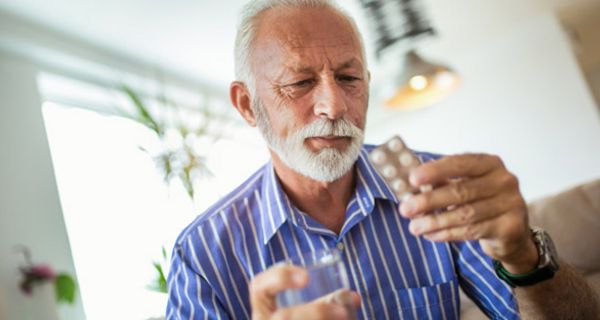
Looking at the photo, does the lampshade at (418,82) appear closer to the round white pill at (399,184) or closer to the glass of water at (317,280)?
the round white pill at (399,184)

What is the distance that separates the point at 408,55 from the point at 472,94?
399 centimetres

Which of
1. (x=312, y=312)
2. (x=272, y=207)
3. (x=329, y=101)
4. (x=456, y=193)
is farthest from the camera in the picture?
(x=272, y=207)

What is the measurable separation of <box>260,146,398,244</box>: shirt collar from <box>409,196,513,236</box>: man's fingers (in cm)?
55

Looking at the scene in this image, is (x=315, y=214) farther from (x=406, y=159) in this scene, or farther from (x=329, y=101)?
(x=406, y=159)

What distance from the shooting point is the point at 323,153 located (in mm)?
1178

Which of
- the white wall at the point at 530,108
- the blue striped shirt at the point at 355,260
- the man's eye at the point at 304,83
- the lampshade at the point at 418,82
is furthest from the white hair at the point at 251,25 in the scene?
the white wall at the point at 530,108

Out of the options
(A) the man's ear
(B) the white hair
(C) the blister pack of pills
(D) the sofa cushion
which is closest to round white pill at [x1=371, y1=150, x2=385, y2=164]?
(C) the blister pack of pills

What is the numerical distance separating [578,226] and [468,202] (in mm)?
1916

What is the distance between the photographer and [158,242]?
12.7 feet

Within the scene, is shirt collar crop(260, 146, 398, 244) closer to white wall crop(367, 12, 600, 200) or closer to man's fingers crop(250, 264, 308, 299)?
man's fingers crop(250, 264, 308, 299)

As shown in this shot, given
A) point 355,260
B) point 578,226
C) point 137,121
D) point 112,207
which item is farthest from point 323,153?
point 112,207

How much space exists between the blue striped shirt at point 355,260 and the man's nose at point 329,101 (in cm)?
26

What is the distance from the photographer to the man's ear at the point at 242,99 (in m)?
1.44

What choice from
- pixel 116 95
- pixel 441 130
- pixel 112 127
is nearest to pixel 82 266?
pixel 112 127
